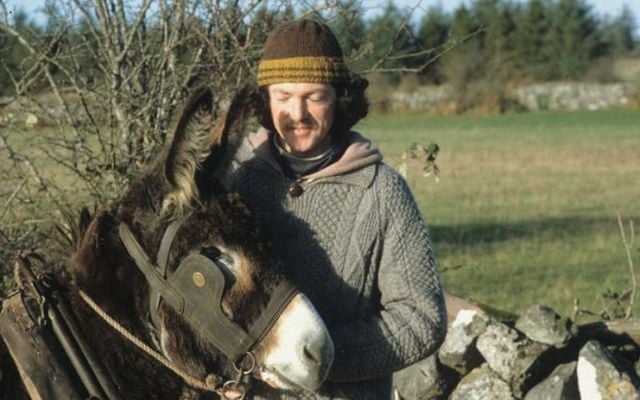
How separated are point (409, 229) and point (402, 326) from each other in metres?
0.27

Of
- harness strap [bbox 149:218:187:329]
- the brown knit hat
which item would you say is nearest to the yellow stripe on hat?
the brown knit hat

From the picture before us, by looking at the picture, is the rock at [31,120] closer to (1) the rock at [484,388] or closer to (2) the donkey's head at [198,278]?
(1) the rock at [484,388]

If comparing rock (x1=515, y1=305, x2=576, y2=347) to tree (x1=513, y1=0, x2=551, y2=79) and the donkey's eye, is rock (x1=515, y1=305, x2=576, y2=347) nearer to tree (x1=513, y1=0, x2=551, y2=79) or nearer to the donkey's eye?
the donkey's eye

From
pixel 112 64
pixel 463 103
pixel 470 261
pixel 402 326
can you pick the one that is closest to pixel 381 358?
pixel 402 326

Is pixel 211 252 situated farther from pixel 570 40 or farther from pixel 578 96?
pixel 570 40

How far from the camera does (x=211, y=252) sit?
2941 millimetres

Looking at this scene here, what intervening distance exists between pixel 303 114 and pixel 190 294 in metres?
0.67

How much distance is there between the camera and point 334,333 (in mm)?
3260

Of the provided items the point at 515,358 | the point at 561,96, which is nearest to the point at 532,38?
the point at 561,96

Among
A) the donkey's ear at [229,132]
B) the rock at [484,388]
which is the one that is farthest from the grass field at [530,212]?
the donkey's ear at [229,132]

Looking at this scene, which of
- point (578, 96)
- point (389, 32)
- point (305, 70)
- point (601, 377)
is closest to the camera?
point (305, 70)

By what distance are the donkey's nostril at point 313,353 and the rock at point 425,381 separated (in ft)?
10.9

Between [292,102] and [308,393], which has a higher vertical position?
[292,102]

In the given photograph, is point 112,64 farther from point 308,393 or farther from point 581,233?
point 581,233
